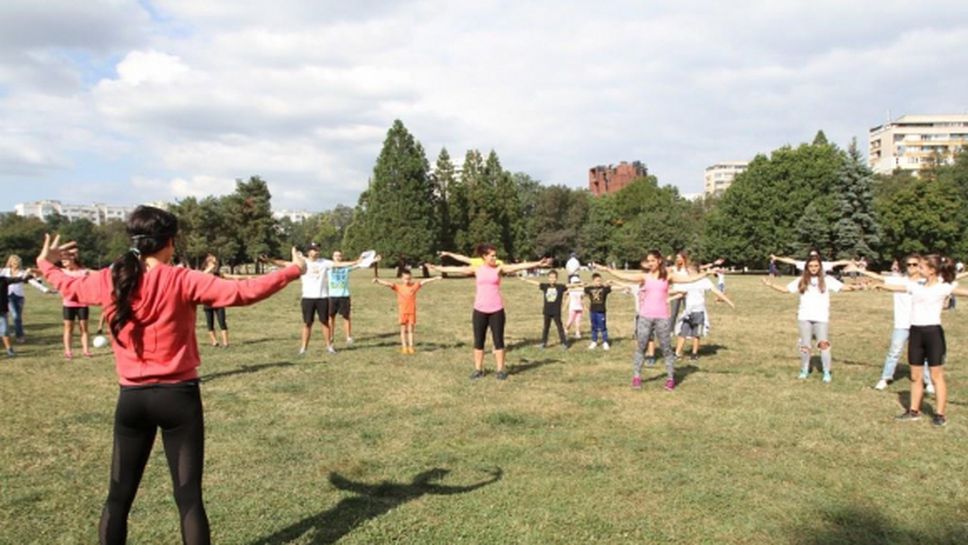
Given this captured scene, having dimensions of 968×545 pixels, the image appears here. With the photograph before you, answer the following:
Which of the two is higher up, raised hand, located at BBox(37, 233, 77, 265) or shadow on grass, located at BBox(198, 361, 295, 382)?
raised hand, located at BBox(37, 233, 77, 265)

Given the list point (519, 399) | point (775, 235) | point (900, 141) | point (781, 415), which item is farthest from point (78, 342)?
point (900, 141)

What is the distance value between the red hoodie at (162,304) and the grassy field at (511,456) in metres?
2.00

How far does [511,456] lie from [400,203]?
52672mm

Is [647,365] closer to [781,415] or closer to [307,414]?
[781,415]

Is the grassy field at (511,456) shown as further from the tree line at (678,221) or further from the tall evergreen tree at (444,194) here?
the tall evergreen tree at (444,194)

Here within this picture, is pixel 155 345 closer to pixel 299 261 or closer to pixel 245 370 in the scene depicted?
pixel 299 261

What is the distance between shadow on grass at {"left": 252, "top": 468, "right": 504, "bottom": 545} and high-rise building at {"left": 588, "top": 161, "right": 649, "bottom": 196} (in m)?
159

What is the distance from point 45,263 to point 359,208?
70.2 metres

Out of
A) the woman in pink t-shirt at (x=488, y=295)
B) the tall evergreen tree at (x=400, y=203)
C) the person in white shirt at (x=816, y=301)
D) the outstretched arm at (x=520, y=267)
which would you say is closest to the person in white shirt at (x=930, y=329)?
the person in white shirt at (x=816, y=301)

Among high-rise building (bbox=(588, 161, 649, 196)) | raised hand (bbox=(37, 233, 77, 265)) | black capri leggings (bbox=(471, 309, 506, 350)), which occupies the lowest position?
black capri leggings (bbox=(471, 309, 506, 350))

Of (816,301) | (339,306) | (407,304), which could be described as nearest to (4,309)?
(339,306)

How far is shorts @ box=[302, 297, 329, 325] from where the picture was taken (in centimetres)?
1334

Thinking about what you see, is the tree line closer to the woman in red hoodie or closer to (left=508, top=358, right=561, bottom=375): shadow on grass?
(left=508, top=358, right=561, bottom=375): shadow on grass

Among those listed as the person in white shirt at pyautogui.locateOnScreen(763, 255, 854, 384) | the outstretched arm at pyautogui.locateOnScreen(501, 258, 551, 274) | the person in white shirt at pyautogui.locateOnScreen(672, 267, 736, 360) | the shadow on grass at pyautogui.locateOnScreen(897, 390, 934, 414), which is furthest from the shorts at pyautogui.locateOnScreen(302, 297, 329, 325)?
the shadow on grass at pyautogui.locateOnScreen(897, 390, 934, 414)
